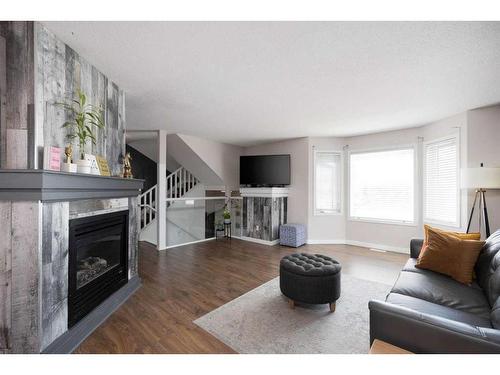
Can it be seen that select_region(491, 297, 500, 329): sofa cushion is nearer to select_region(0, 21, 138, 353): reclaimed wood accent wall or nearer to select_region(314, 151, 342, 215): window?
select_region(0, 21, 138, 353): reclaimed wood accent wall

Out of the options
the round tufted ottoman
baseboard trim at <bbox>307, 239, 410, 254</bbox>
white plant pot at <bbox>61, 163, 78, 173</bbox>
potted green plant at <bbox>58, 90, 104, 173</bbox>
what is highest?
potted green plant at <bbox>58, 90, 104, 173</bbox>

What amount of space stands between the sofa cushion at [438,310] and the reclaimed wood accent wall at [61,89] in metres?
2.78

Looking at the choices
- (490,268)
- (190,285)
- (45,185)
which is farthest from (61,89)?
(490,268)

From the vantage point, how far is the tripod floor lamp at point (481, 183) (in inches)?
106

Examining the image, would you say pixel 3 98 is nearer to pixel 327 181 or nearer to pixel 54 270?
pixel 54 270

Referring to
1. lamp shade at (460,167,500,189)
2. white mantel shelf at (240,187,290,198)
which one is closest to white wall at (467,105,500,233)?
lamp shade at (460,167,500,189)

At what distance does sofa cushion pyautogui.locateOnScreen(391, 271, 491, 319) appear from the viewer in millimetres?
1551

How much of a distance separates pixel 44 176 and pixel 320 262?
2456mm

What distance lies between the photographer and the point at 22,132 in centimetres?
149

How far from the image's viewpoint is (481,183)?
9.02ft

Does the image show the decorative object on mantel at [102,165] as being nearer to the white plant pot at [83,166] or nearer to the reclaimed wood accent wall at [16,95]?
the white plant pot at [83,166]

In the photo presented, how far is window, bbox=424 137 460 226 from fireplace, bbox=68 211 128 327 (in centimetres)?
474

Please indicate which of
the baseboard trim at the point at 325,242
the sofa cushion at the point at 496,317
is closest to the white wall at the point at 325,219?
the baseboard trim at the point at 325,242
